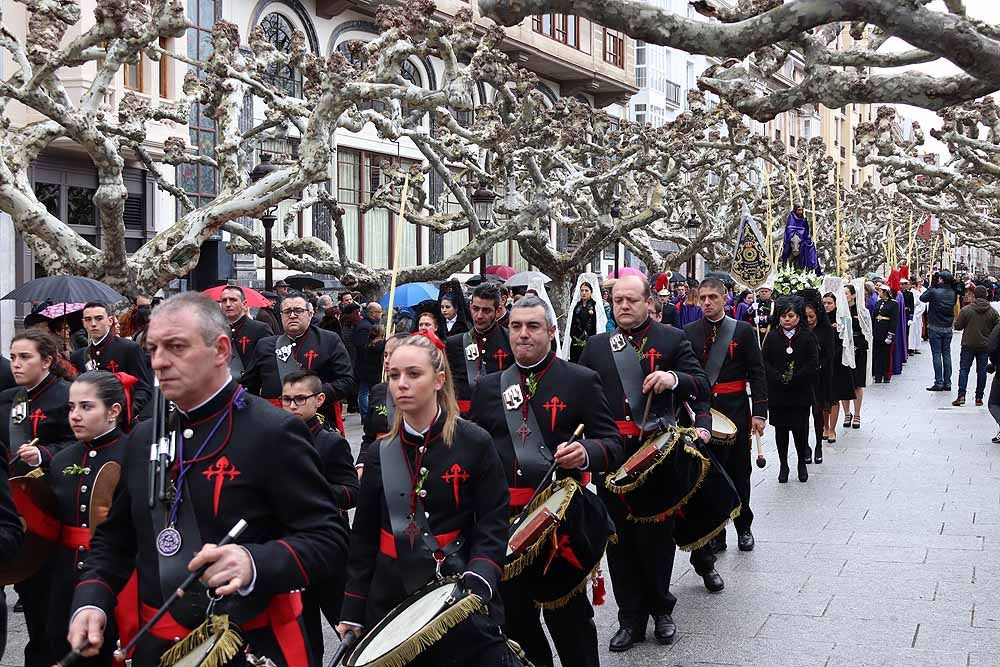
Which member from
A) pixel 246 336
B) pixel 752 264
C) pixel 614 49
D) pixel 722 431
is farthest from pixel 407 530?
pixel 614 49

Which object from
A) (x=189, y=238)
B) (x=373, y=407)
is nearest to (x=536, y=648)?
(x=373, y=407)

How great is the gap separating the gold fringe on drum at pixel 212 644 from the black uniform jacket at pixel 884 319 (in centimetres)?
1877

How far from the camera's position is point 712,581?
24.9ft

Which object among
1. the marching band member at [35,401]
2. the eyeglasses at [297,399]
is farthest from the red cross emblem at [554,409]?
the marching band member at [35,401]

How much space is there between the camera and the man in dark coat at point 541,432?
17.6ft

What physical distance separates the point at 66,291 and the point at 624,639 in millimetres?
7442

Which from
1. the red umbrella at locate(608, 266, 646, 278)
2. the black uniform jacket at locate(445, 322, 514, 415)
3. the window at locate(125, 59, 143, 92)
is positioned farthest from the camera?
the window at locate(125, 59, 143, 92)

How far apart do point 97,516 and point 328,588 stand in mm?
1249

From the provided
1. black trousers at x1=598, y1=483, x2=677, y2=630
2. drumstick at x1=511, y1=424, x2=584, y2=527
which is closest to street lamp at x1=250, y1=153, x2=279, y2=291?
black trousers at x1=598, y1=483, x2=677, y2=630

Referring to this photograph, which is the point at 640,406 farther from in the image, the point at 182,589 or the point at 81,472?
the point at 182,589

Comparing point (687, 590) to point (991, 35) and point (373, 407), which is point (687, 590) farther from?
point (991, 35)

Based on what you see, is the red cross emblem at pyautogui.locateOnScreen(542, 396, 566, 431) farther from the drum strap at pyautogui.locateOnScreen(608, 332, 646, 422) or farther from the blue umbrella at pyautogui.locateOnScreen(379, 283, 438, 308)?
the blue umbrella at pyautogui.locateOnScreen(379, 283, 438, 308)

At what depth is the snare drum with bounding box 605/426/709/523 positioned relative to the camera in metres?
6.25

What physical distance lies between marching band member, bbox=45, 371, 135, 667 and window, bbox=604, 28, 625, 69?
38795 mm
